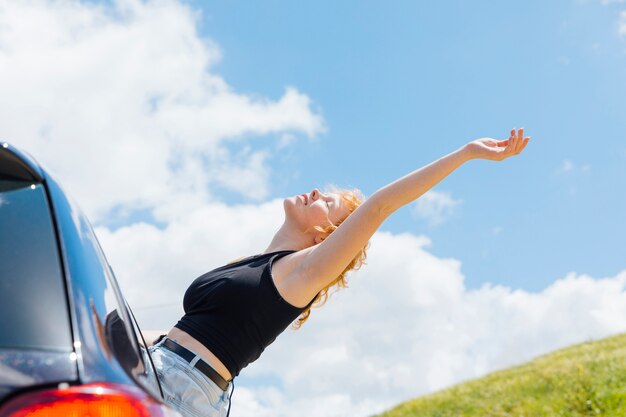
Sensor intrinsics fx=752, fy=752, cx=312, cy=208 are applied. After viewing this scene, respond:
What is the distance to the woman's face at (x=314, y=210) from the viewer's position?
4012 millimetres

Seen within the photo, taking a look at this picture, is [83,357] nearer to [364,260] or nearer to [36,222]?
[36,222]

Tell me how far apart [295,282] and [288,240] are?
651 millimetres

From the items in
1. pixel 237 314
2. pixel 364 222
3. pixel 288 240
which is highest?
pixel 288 240

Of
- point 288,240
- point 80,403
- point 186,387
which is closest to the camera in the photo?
point 80,403

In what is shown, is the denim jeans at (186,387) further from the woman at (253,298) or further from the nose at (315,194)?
the nose at (315,194)

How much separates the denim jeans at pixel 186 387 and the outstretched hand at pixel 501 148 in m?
1.58

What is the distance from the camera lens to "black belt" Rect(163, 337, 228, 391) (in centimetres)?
311

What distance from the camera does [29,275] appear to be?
1.43 metres

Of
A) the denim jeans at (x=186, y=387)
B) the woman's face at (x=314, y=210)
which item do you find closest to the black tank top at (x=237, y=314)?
the denim jeans at (x=186, y=387)

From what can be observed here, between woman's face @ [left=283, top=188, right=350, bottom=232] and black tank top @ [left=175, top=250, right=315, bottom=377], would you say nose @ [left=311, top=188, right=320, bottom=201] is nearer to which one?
woman's face @ [left=283, top=188, right=350, bottom=232]

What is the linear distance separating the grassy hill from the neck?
5664 mm

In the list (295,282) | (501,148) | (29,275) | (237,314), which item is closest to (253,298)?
(237,314)

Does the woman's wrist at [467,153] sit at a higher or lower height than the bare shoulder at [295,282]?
higher

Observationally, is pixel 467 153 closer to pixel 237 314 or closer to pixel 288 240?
pixel 288 240
